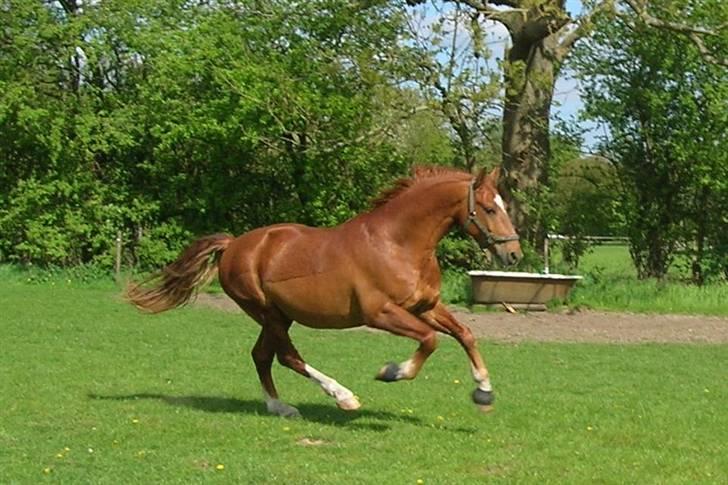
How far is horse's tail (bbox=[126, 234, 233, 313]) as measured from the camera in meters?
10.7

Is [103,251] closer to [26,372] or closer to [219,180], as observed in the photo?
[219,180]

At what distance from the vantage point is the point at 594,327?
60.6 ft

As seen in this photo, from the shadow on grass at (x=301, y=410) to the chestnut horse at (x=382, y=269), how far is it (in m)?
0.21

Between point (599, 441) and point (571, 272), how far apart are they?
1471 centimetres

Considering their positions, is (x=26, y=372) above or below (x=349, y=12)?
below

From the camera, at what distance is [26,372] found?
1216 centimetres

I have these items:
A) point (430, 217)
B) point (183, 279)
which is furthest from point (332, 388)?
point (183, 279)

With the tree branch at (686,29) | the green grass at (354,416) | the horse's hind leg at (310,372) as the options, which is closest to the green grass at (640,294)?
the tree branch at (686,29)

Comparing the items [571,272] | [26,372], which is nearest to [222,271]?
[26,372]

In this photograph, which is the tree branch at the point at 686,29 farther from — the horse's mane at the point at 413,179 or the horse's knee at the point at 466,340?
the horse's knee at the point at 466,340

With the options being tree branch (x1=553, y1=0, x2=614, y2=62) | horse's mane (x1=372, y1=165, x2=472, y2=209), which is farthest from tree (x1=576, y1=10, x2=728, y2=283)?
horse's mane (x1=372, y1=165, x2=472, y2=209)

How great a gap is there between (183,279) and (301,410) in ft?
5.68

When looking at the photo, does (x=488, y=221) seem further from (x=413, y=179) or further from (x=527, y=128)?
(x=527, y=128)

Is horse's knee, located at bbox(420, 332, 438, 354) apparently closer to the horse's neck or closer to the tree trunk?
the horse's neck
